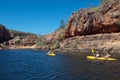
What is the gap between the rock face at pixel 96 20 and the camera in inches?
3738

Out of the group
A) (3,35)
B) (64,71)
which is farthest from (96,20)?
(3,35)

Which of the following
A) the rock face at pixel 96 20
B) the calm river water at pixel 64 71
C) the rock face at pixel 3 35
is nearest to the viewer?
the calm river water at pixel 64 71

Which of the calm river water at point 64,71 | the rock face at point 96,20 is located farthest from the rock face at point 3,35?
the calm river water at point 64,71

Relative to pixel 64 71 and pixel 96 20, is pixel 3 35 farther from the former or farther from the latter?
pixel 64 71

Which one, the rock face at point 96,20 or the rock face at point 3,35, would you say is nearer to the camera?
the rock face at point 96,20

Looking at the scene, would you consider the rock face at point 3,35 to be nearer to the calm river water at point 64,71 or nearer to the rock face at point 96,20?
Result: the rock face at point 96,20

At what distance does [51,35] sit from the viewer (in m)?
151

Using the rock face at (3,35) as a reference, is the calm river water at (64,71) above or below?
below

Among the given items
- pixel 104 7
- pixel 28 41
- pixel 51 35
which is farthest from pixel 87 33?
pixel 28 41

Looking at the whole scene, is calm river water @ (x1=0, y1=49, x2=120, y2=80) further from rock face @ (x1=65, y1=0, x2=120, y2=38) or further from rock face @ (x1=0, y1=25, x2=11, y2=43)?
rock face @ (x1=0, y1=25, x2=11, y2=43)

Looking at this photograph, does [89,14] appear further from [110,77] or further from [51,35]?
[110,77]

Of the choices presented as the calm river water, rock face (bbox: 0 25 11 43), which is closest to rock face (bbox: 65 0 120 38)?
the calm river water

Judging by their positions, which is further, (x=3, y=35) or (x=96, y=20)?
(x=3, y=35)

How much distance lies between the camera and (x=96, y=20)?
4023 inches
